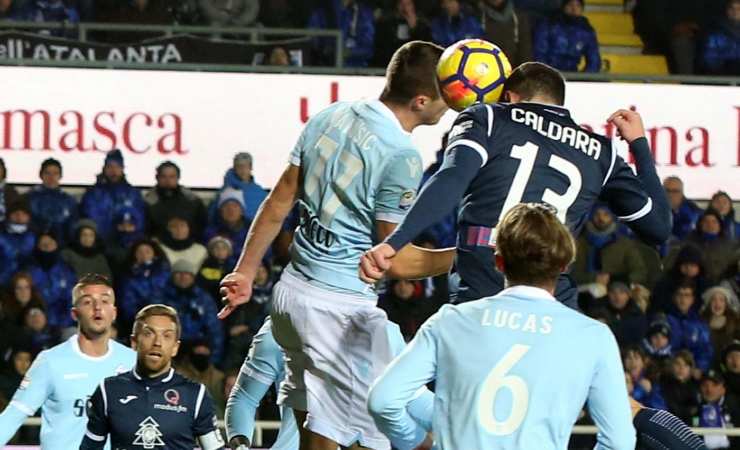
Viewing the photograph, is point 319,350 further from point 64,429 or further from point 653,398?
point 653,398

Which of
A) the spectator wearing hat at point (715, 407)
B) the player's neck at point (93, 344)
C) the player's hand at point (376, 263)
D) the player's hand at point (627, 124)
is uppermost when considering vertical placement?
the player's hand at point (627, 124)

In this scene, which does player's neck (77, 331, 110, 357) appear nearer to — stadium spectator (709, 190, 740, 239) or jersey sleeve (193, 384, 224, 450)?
jersey sleeve (193, 384, 224, 450)

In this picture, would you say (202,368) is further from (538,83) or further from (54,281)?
(538,83)

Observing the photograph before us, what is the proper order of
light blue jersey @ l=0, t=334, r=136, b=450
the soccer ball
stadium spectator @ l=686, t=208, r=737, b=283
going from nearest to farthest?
the soccer ball, light blue jersey @ l=0, t=334, r=136, b=450, stadium spectator @ l=686, t=208, r=737, b=283

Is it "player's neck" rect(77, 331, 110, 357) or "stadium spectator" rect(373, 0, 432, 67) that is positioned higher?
"stadium spectator" rect(373, 0, 432, 67)

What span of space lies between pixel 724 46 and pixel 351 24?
3621mm

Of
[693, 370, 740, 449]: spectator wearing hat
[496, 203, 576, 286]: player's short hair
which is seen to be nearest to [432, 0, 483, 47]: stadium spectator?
[693, 370, 740, 449]: spectator wearing hat

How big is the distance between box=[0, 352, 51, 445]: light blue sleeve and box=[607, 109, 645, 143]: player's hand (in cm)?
313

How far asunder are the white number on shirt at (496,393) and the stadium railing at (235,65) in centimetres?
1042

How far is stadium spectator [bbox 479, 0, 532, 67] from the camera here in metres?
15.9

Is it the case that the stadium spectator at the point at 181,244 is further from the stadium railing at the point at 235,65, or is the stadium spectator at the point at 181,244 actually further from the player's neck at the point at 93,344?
the player's neck at the point at 93,344

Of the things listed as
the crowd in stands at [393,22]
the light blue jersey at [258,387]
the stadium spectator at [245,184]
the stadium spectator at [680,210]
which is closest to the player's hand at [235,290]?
the light blue jersey at [258,387]

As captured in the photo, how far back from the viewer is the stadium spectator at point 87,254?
1318 cm

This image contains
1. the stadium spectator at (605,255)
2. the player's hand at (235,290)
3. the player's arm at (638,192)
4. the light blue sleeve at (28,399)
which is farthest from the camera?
the stadium spectator at (605,255)
